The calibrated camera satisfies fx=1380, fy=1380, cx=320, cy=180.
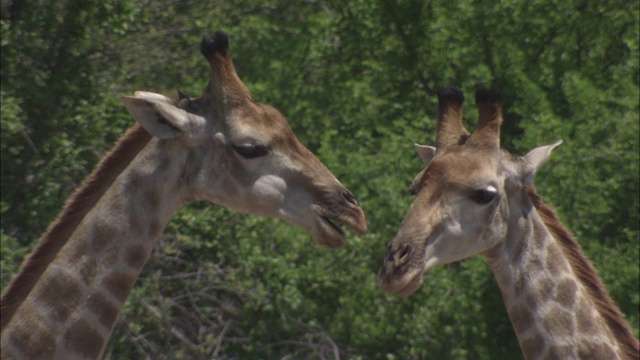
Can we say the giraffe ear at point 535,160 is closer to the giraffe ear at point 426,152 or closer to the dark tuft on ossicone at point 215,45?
the giraffe ear at point 426,152

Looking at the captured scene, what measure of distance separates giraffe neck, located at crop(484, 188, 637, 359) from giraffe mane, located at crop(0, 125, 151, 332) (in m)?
1.63

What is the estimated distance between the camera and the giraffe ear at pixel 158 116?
17.9 feet

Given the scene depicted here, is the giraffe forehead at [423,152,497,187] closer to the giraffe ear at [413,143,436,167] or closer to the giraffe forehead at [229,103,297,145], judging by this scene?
the giraffe ear at [413,143,436,167]

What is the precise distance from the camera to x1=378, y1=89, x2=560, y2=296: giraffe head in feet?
18.9

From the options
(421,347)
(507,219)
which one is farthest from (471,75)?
(507,219)

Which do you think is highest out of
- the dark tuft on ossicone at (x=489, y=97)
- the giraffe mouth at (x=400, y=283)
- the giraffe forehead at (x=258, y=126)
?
the dark tuft on ossicone at (x=489, y=97)

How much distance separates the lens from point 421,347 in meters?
9.05

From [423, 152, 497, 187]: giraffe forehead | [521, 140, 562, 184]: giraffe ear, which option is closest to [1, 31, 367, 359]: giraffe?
[423, 152, 497, 187]: giraffe forehead

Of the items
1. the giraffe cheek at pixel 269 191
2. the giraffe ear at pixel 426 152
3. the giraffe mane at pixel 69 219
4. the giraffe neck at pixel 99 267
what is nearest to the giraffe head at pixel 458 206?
the giraffe ear at pixel 426 152

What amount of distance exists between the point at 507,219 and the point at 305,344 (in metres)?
3.60

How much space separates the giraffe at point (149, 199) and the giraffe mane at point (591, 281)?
38.6 inches

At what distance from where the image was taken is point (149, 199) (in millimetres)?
5402

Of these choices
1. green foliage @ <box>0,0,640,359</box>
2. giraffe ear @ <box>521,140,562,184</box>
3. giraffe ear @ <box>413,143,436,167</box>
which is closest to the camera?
giraffe ear @ <box>521,140,562,184</box>

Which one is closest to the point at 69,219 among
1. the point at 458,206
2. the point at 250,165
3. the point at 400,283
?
the point at 250,165
